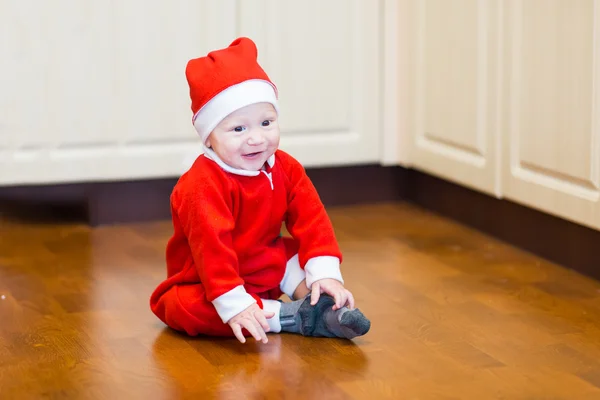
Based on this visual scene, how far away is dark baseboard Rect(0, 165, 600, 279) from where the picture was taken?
222cm

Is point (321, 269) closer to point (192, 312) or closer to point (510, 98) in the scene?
point (192, 312)

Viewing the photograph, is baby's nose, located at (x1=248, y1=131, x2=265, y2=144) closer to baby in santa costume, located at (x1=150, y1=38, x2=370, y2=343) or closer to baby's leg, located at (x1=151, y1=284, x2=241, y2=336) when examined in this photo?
baby in santa costume, located at (x1=150, y1=38, x2=370, y2=343)

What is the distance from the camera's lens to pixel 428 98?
8.75 ft

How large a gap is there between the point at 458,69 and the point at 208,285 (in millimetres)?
1078

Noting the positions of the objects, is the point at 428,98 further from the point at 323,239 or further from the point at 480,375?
the point at 480,375

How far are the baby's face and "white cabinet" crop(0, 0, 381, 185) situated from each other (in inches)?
27.6

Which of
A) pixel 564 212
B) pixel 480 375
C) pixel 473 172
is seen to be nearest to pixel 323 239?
pixel 480 375

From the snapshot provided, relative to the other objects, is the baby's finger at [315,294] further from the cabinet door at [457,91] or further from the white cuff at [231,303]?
the cabinet door at [457,91]

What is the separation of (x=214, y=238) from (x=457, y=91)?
1041 millimetres

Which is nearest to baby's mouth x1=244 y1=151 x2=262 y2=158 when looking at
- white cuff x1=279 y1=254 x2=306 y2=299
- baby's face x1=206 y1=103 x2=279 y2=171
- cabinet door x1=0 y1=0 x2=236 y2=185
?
baby's face x1=206 y1=103 x2=279 y2=171

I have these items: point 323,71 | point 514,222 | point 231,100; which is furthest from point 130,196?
point 231,100

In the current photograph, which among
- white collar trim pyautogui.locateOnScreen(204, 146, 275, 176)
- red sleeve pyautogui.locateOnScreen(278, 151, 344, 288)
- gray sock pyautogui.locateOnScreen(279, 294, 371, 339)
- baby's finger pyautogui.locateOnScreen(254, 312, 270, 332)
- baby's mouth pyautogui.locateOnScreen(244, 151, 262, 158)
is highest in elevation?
baby's mouth pyautogui.locateOnScreen(244, 151, 262, 158)

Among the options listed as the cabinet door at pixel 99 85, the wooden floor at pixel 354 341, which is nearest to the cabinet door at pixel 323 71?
the cabinet door at pixel 99 85

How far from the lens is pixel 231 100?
1695mm
